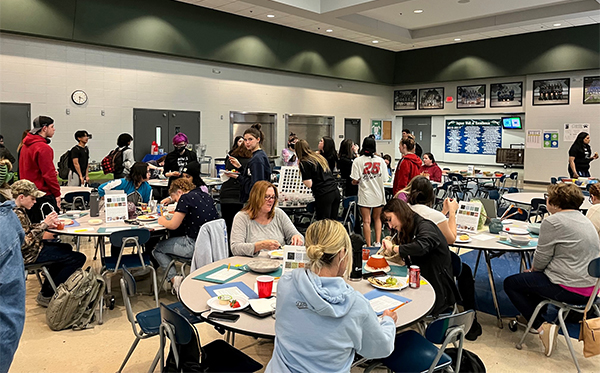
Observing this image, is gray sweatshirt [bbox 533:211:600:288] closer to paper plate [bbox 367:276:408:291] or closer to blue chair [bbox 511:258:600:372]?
blue chair [bbox 511:258:600:372]

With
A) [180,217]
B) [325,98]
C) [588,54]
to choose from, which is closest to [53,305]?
[180,217]

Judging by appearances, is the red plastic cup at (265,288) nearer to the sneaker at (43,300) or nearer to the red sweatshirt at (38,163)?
the sneaker at (43,300)

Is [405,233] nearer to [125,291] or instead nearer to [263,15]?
[125,291]

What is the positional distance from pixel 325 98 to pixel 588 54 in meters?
7.04

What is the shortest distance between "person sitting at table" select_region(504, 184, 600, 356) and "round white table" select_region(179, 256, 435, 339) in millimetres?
1305

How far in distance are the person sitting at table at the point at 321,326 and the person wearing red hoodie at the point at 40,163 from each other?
14.2 ft

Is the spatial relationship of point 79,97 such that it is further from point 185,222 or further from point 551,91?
point 551,91

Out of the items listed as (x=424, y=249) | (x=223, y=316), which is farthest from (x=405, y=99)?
(x=223, y=316)

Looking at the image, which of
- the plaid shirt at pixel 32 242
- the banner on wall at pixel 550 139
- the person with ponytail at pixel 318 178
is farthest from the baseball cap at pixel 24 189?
the banner on wall at pixel 550 139

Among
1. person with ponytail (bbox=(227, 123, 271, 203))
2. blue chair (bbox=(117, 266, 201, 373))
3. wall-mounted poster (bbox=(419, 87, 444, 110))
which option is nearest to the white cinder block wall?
wall-mounted poster (bbox=(419, 87, 444, 110))

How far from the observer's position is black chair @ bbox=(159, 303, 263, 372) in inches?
89.4

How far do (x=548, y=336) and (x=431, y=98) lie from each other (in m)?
12.7

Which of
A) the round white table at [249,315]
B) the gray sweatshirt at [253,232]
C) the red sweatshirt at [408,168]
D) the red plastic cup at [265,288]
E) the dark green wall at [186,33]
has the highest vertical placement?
the dark green wall at [186,33]

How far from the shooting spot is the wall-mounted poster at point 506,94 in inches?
531
